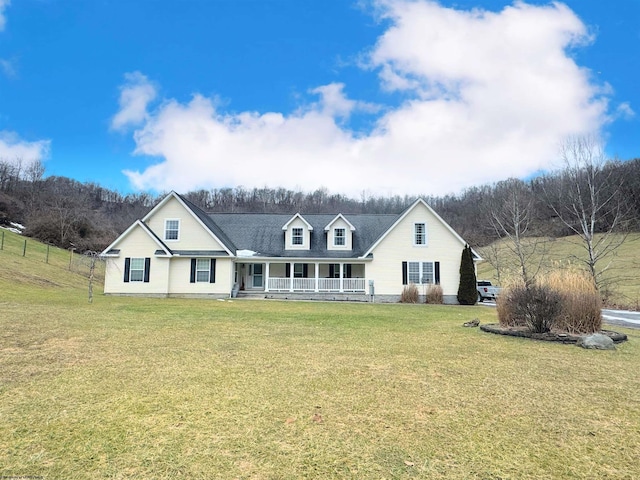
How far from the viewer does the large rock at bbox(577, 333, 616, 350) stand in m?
8.28

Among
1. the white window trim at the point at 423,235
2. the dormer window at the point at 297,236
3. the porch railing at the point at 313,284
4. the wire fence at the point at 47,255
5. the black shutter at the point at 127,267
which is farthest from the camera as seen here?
the wire fence at the point at 47,255

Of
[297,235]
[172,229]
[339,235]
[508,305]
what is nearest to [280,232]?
[297,235]

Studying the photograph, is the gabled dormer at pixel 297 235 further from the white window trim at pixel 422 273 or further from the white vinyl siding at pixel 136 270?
the white vinyl siding at pixel 136 270

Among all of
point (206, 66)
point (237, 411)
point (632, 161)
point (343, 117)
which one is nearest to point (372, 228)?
point (343, 117)

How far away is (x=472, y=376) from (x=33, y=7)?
20934 millimetres

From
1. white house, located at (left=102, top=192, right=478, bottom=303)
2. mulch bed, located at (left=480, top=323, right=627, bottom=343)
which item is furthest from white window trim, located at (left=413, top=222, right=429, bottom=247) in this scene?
mulch bed, located at (left=480, top=323, right=627, bottom=343)

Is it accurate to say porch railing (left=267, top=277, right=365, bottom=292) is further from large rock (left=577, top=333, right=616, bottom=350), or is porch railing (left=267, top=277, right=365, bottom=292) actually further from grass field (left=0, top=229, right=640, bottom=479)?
large rock (left=577, top=333, right=616, bottom=350)

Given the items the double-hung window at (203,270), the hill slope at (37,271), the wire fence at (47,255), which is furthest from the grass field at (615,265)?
the wire fence at (47,255)

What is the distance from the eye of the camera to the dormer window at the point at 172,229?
2451 cm

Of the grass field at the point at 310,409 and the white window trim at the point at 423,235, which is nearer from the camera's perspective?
the grass field at the point at 310,409

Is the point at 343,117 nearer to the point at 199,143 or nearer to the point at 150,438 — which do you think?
the point at 199,143

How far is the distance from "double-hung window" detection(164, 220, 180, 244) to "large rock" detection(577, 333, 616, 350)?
22142 mm

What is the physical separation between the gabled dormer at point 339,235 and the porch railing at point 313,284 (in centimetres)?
246

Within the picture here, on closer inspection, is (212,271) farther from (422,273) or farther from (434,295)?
(434,295)
